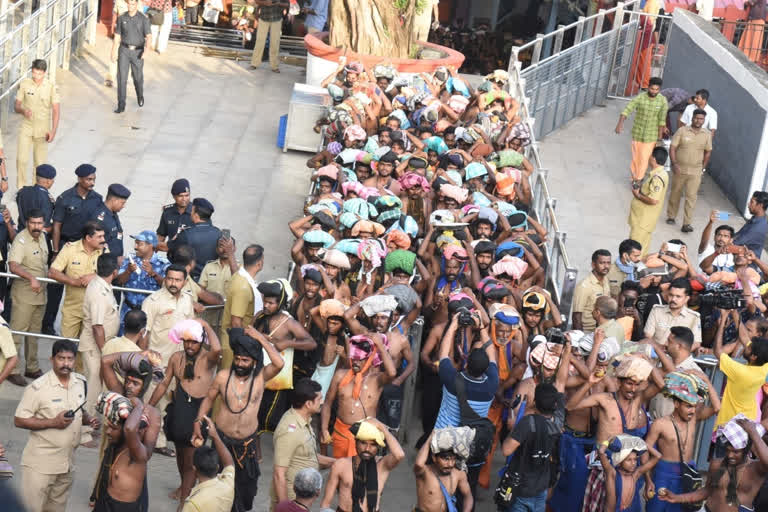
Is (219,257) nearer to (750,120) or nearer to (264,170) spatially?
(264,170)

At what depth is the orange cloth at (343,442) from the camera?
31.4 feet

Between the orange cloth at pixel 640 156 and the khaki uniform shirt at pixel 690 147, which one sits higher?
the khaki uniform shirt at pixel 690 147

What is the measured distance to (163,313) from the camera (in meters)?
10.1

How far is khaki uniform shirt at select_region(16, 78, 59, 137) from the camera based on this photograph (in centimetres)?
1468

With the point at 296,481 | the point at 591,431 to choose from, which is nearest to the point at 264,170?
the point at 591,431

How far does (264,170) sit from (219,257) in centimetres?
624

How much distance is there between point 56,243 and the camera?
12008 millimetres

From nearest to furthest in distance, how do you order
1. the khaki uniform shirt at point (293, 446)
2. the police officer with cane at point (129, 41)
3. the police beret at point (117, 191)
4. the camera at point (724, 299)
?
the khaki uniform shirt at point (293, 446) < the camera at point (724, 299) < the police beret at point (117, 191) < the police officer with cane at point (129, 41)

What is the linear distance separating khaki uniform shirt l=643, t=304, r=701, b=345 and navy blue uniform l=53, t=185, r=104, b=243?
5.18 m

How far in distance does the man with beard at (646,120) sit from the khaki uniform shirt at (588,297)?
5.88m

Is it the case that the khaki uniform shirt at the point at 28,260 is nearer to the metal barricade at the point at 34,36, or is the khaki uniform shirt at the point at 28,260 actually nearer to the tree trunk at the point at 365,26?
the metal barricade at the point at 34,36

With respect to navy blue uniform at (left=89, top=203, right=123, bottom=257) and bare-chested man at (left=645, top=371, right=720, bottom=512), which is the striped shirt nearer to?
bare-chested man at (left=645, top=371, right=720, bottom=512)

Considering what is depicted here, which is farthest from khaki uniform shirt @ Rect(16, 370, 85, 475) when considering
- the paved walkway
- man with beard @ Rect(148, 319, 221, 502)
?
the paved walkway

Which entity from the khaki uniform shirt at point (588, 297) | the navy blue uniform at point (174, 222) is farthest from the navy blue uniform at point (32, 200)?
the khaki uniform shirt at point (588, 297)
